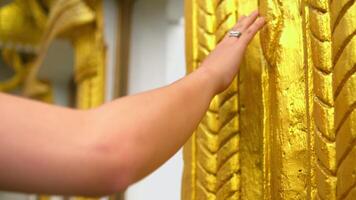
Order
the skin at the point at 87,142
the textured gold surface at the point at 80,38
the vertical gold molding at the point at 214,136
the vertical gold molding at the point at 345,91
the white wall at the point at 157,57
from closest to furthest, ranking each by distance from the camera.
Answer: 1. the skin at the point at 87,142
2. the vertical gold molding at the point at 345,91
3. the vertical gold molding at the point at 214,136
4. the white wall at the point at 157,57
5. the textured gold surface at the point at 80,38

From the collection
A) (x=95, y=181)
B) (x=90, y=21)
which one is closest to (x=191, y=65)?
(x=95, y=181)

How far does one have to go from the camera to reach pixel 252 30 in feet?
1.82

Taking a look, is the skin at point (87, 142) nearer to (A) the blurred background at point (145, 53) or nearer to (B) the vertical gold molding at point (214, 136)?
(B) the vertical gold molding at point (214, 136)

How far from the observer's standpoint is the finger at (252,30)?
0.55 metres

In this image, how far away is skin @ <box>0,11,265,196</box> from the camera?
13.5 inches

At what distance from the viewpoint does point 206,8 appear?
62 centimetres

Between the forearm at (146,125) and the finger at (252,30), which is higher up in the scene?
the finger at (252,30)

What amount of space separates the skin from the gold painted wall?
0.14 metres

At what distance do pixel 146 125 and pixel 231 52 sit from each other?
7.3 inches

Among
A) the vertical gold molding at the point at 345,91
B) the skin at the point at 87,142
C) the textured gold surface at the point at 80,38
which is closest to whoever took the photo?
the skin at the point at 87,142

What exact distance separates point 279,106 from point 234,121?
6cm

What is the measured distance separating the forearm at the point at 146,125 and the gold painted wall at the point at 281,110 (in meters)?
0.12

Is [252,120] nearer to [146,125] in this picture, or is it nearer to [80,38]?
[146,125]

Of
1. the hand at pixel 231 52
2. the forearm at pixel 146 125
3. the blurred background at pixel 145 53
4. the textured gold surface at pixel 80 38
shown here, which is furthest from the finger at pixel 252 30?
the textured gold surface at pixel 80 38
